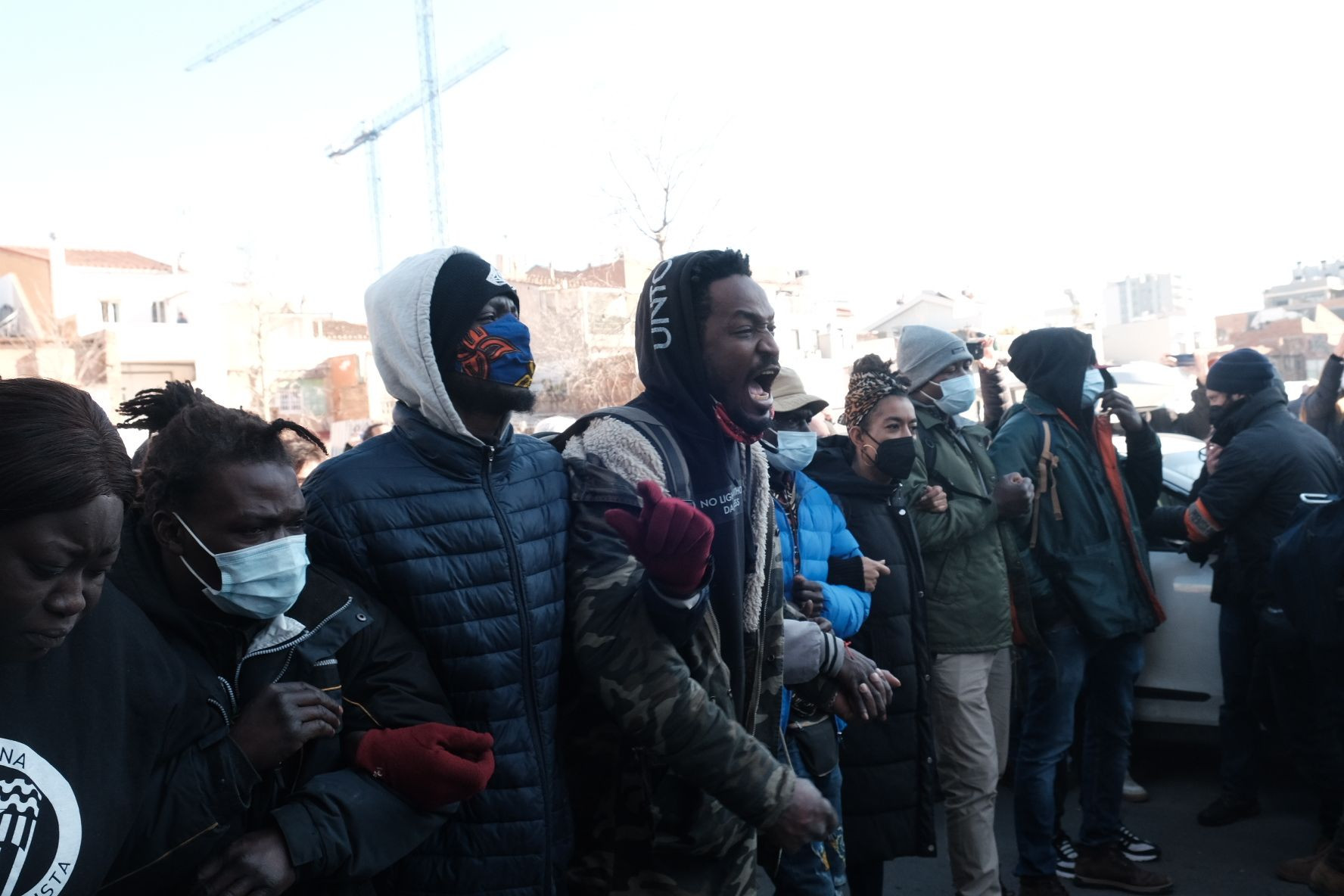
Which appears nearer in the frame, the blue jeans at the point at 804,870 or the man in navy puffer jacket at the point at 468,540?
the man in navy puffer jacket at the point at 468,540

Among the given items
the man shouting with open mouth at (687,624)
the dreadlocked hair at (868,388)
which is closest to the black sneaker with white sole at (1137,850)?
the dreadlocked hair at (868,388)

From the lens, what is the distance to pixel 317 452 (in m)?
2.52

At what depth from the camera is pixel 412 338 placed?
2.36 metres

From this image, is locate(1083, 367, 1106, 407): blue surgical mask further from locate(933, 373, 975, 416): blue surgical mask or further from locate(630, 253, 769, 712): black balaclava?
locate(630, 253, 769, 712): black balaclava

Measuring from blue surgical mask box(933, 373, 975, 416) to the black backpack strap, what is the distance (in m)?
2.75

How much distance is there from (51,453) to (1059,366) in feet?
14.4

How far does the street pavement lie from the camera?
4820 mm

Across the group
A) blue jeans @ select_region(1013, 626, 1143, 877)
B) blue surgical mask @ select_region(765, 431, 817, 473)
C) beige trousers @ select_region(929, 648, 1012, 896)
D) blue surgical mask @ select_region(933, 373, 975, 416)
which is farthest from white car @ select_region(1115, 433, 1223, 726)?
blue surgical mask @ select_region(765, 431, 817, 473)

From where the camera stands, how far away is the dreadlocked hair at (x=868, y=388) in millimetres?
4219

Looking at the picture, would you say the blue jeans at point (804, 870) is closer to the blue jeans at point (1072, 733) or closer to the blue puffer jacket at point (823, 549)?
the blue puffer jacket at point (823, 549)

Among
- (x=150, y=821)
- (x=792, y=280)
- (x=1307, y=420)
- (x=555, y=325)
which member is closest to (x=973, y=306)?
(x=792, y=280)

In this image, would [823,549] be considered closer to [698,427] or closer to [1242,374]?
[698,427]

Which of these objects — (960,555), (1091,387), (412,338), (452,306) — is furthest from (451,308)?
(1091,387)

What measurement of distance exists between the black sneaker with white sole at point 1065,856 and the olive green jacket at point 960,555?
1257 millimetres
